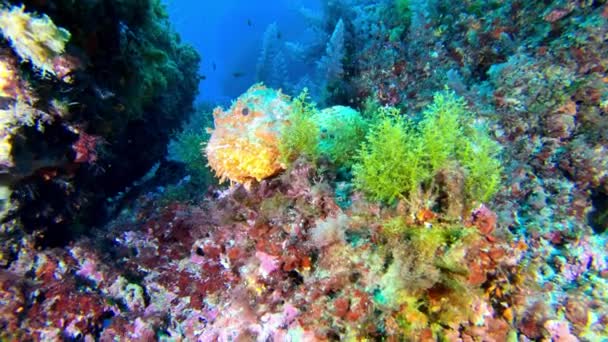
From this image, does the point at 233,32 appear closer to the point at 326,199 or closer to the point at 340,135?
the point at 340,135

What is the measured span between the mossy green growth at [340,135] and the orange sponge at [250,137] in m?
0.52

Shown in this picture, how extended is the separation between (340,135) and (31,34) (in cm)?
323

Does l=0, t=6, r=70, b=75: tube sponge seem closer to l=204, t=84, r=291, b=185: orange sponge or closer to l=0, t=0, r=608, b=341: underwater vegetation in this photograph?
l=0, t=0, r=608, b=341: underwater vegetation

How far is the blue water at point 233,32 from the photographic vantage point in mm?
22750

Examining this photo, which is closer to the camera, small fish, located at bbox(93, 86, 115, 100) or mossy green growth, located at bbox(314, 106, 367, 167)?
mossy green growth, located at bbox(314, 106, 367, 167)

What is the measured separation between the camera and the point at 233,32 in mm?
33906

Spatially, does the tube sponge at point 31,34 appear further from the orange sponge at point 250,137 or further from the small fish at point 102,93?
the orange sponge at point 250,137

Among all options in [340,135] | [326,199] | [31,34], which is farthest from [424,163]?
[31,34]

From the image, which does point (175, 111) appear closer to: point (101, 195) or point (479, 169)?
point (101, 195)

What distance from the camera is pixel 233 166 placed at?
12.5 feet

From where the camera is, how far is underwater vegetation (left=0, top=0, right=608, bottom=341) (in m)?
2.51

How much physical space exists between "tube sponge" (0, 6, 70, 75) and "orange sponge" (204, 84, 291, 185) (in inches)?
68.8

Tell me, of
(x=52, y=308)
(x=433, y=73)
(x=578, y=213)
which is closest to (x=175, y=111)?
(x=52, y=308)

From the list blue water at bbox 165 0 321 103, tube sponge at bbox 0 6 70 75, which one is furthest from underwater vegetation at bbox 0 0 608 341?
blue water at bbox 165 0 321 103
